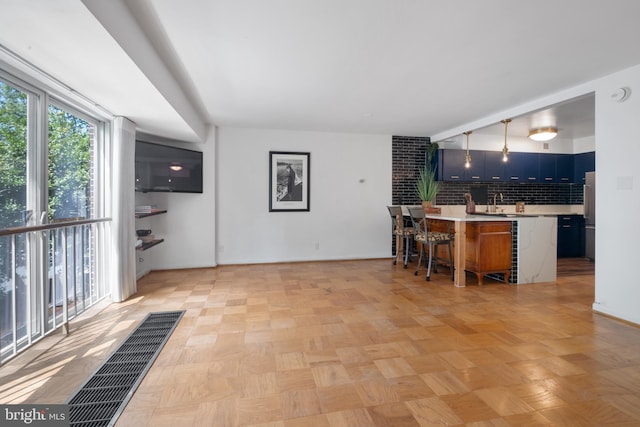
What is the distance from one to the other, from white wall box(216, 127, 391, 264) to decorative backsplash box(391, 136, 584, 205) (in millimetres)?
218

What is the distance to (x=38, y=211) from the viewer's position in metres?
2.34

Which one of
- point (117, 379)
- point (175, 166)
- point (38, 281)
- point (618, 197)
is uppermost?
point (175, 166)

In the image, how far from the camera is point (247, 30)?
2195mm

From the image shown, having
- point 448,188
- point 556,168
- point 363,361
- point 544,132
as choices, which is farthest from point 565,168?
point 363,361

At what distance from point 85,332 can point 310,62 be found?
3124mm

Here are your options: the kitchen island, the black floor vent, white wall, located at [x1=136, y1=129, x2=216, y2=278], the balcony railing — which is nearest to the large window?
the balcony railing

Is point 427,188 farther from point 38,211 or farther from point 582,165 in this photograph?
point 38,211

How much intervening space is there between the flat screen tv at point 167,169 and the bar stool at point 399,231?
3238mm

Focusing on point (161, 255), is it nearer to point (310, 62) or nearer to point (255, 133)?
point (255, 133)

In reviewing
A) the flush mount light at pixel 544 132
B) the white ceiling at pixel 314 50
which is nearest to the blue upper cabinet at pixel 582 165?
the flush mount light at pixel 544 132

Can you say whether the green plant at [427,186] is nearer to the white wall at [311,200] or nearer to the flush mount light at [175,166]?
the white wall at [311,200]

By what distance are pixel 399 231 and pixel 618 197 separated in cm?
274

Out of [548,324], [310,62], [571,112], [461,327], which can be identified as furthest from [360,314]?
[571,112]

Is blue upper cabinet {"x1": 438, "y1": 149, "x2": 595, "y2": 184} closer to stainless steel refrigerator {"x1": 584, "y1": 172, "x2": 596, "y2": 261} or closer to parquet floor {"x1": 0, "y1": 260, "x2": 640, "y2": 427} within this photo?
stainless steel refrigerator {"x1": 584, "y1": 172, "x2": 596, "y2": 261}
